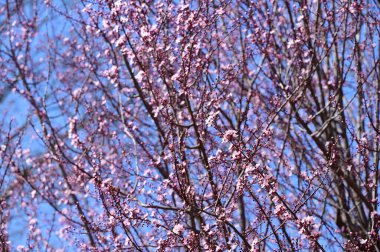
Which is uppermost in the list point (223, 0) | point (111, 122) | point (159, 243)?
point (111, 122)

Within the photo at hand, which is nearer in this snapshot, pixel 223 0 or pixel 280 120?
pixel 223 0

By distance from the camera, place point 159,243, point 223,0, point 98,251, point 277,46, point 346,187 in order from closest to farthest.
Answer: point 159,243 → point 98,251 → point 223,0 → point 346,187 → point 277,46

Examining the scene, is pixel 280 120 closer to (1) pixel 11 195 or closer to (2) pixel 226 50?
(2) pixel 226 50

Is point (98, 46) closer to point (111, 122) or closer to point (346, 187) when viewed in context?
point (111, 122)

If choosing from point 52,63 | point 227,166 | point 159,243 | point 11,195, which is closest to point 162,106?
point 227,166

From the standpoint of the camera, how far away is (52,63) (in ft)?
33.2

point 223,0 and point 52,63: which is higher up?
point 52,63

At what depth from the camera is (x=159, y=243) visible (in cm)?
458

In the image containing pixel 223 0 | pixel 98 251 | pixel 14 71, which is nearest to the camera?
pixel 98 251

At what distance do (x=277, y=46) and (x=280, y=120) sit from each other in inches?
40.5

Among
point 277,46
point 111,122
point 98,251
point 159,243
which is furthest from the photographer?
point 111,122

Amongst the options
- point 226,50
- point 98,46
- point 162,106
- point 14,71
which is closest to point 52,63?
point 14,71

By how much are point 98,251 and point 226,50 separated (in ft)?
14.0

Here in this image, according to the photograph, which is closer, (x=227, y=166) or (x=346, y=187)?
(x=227, y=166)
